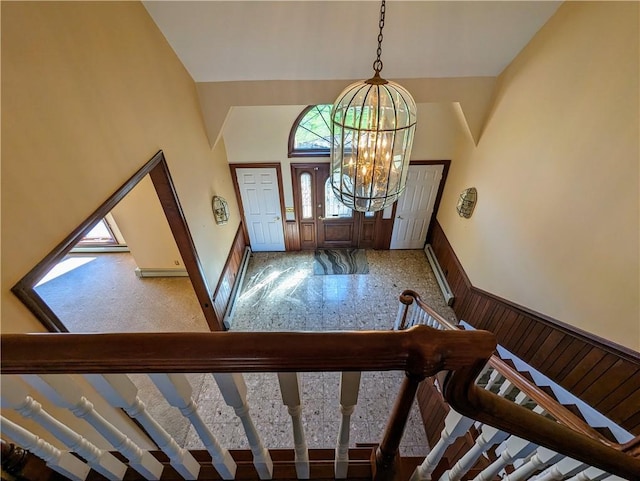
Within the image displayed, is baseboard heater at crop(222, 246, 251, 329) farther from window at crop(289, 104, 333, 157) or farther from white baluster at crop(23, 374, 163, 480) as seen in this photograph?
white baluster at crop(23, 374, 163, 480)

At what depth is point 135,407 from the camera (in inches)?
30.7

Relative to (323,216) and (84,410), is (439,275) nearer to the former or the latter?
(323,216)

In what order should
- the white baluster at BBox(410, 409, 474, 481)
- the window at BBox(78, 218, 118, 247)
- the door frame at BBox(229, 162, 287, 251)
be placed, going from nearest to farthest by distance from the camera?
the white baluster at BBox(410, 409, 474, 481) < the door frame at BBox(229, 162, 287, 251) < the window at BBox(78, 218, 118, 247)

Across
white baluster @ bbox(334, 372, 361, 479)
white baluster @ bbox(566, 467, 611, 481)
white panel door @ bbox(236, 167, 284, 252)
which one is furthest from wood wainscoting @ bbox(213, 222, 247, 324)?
white baluster @ bbox(566, 467, 611, 481)

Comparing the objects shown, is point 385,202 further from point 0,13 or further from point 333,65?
point 0,13

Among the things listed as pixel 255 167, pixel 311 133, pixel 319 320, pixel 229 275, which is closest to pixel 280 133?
pixel 311 133

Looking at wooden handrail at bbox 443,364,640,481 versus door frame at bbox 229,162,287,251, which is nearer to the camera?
wooden handrail at bbox 443,364,640,481

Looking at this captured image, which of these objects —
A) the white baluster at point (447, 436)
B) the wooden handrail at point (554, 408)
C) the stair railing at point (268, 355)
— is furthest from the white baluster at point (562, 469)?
the wooden handrail at point (554, 408)

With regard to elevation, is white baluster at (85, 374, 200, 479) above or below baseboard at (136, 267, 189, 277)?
above

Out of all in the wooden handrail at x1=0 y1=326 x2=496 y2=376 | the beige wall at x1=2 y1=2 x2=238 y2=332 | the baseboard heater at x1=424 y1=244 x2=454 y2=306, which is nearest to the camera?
the wooden handrail at x1=0 y1=326 x2=496 y2=376

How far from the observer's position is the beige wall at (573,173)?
76.3 inches

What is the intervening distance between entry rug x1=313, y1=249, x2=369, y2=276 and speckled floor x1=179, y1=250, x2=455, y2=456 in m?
0.12

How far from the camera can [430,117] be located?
4.25 m

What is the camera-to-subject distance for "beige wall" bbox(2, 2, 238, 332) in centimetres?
144
